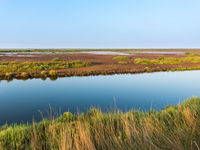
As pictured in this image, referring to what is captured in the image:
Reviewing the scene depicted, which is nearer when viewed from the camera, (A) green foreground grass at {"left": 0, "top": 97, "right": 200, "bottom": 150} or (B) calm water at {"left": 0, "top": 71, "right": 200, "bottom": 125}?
(A) green foreground grass at {"left": 0, "top": 97, "right": 200, "bottom": 150}

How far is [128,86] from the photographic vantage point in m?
17.5

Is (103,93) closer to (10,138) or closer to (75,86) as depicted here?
(75,86)

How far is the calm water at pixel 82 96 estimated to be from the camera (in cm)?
1092

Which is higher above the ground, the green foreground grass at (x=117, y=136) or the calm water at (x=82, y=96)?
the green foreground grass at (x=117, y=136)

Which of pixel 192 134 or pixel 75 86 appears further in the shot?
pixel 75 86

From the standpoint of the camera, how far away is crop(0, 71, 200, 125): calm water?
10.9m

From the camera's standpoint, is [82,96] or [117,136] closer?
[117,136]

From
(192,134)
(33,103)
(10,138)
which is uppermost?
(192,134)

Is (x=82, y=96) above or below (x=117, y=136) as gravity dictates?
below

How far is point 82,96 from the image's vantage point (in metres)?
14.1

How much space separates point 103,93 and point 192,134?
11841mm

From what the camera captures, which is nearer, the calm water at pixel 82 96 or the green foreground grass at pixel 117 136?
the green foreground grass at pixel 117 136

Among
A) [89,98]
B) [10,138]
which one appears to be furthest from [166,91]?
[10,138]

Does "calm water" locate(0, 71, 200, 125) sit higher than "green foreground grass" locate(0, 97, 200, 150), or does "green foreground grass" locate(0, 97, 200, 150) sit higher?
"green foreground grass" locate(0, 97, 200, 150)
